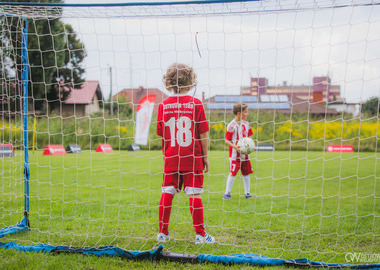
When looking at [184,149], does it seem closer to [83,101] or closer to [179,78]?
[179,78]

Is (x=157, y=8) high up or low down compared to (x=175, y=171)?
up

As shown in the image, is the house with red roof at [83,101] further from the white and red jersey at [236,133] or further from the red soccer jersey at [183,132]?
the red soccer jersey at [183,132]

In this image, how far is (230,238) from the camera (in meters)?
3.22

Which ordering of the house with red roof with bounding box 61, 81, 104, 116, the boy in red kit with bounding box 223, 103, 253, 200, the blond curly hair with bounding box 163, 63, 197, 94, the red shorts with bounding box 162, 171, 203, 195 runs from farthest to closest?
the house with red roof with bounding box 61, 81, 104, 116 < the boy in red kit with bounding box 223, 103, 253, 200 < the blond curly hair with bounding box 163, 63, 197, 94 < the red shorts with bounding box 162, 171, 203, 195

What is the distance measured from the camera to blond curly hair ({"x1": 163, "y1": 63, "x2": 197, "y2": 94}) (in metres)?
3.02

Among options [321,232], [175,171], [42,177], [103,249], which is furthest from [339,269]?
[42,177]

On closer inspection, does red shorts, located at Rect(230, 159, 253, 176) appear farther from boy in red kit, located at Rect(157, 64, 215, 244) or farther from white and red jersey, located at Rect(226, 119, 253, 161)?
boy in red kit, located at Rect(157, 64, 215, 244)

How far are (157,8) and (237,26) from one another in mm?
798

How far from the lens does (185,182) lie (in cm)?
296

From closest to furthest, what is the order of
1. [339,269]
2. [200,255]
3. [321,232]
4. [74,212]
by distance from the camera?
[339,269], [200,255], [321,232], [74,212]

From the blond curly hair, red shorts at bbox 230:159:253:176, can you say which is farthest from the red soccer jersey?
red shorts at bbox 230:159:253:176

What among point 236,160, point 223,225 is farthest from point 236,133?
point 223,225

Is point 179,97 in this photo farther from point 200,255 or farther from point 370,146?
point 370,146

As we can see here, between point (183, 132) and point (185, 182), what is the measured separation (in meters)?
0.46
